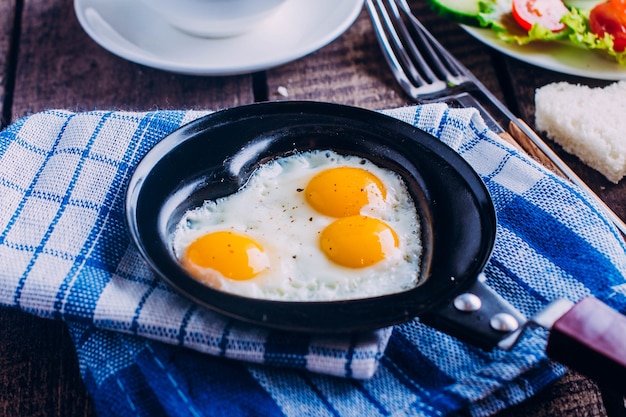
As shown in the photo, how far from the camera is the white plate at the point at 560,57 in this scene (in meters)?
1.73

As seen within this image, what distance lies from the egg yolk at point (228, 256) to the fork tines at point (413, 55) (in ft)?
2.46

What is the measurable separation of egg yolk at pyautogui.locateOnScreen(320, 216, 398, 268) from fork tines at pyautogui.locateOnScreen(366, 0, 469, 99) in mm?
620

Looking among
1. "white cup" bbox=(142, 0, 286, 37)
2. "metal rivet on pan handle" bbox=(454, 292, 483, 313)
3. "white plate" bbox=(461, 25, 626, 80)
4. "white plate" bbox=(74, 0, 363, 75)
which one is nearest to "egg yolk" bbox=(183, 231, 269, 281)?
"metal rivet on pan handle" bbox=(454, 292, 483, 313)

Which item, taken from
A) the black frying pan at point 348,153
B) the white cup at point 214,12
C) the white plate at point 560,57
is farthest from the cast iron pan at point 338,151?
the white plate at point 560,57

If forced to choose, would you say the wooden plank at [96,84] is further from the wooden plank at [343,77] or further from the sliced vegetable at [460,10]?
the sliced vegetable at [460,10]

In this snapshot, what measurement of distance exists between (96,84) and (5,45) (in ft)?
1.18

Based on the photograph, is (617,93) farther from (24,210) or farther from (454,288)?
(24,210)

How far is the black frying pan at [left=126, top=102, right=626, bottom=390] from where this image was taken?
0.98 metres

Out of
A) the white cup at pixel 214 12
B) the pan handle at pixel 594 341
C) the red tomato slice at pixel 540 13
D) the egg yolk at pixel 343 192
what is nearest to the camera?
the pan handle at pixel 594 341

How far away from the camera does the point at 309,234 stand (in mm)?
1190

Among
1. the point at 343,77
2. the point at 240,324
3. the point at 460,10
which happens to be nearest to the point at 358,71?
the point at 343,77

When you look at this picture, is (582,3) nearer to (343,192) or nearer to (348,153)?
(348,153)

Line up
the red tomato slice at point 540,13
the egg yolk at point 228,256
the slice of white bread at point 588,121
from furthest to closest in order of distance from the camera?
the red tomato slice at point 540,13, the slice of white bread at point 588,121, the egg yolk at point 228,256

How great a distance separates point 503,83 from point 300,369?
1.09 meters
